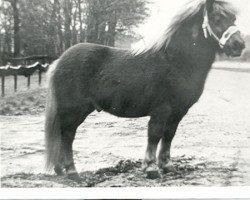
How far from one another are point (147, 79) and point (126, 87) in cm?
20

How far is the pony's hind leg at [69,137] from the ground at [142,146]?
0.09m

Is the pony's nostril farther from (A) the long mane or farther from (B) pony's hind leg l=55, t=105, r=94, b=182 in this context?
(B) pony's hind leg l=55, t=105, r=94, b=182

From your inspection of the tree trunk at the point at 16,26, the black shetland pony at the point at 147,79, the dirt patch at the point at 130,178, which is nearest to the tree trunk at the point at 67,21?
the black shetland pony at the point at 147,79

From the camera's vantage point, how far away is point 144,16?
149 inches

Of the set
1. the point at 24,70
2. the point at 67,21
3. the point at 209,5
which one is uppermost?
the point at 209,5

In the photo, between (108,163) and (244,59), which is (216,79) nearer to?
(244,59)

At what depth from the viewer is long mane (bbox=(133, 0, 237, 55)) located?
3.40m

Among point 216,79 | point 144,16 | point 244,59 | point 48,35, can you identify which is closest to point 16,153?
point 48,35

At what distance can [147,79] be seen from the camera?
346cm

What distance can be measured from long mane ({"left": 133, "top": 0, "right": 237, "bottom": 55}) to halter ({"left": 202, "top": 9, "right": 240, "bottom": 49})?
0.09 metres

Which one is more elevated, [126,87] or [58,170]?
[126,87]

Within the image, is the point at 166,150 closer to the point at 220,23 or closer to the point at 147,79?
the point at 147,79

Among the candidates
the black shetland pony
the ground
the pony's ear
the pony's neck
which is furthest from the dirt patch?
the pony's ear

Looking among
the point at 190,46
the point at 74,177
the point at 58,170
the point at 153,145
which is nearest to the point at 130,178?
the point at 153,145
